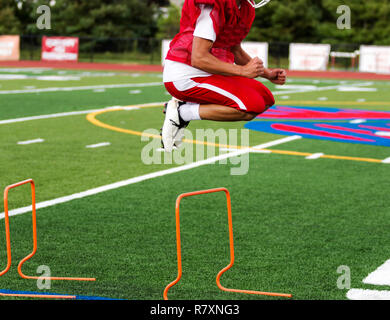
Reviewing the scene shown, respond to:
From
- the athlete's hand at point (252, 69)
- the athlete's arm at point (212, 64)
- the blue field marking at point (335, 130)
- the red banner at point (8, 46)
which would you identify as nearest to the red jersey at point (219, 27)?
the athlete's arm at point (212, 64)

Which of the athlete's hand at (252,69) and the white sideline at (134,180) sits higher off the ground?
the athlete's hand at (252,69)

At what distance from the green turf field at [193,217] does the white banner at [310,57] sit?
30.6m

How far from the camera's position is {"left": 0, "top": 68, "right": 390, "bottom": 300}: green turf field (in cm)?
622

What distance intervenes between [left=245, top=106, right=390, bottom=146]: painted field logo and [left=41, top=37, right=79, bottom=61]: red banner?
2815 centimetres

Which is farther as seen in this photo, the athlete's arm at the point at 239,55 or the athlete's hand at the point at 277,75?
the athlete's arm at the point at 239,55

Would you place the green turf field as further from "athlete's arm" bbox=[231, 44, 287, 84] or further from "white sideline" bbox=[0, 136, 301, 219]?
"athlete's arm" bbox=[231, 44, 287, 84]

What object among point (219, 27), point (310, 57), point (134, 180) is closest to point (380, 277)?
point (219, 27)

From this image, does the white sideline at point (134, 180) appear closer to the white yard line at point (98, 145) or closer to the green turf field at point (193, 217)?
the green turf field at point (193, 217)

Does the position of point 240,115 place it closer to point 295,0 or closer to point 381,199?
point 381,199

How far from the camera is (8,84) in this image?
2716 centimetres

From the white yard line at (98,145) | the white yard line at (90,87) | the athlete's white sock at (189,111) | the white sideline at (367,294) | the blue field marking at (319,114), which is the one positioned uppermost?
the athlete's white sock at (189,111)

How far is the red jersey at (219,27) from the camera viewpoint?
5184 millimetres

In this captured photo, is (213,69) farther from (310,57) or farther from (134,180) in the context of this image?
(310,57)

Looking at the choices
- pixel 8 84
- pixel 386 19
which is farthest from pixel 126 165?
pixel 386 19
